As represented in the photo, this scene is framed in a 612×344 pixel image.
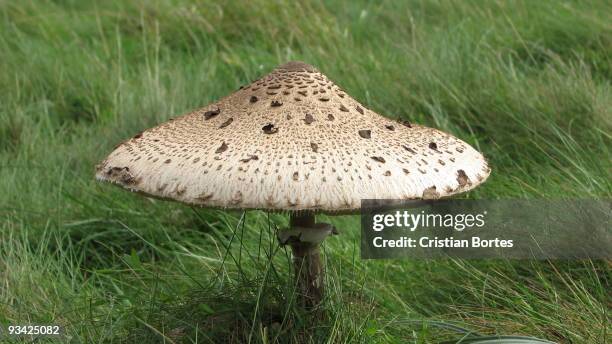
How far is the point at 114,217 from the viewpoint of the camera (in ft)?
11.9

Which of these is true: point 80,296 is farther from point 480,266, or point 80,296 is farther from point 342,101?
point 480,266

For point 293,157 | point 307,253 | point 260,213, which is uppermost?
point 293,157

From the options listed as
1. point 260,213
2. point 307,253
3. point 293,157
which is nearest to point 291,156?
point 293,157

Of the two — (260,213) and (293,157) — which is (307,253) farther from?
(260,213)

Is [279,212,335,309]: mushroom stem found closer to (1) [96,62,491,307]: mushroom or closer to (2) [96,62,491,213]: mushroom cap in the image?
(1) [96,62,491,307]: mushroom

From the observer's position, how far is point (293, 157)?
198 cm

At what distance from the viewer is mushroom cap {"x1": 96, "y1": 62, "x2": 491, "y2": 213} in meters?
1.89

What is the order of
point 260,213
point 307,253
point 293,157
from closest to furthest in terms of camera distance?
1. point 293,157
2. point 307,253
3. point 260,213

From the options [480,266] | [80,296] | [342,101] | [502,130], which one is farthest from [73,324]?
[502,130]

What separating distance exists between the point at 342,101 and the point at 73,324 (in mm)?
1307

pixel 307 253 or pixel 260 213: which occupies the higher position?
pixel 307 253

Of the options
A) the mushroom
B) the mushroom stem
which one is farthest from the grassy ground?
the mushroom

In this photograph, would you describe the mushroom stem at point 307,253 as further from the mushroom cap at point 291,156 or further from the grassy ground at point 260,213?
the mushroom cap at point 291,156

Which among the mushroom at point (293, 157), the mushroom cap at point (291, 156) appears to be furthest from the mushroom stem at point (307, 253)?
the mushroom cap at point (291, 156)
